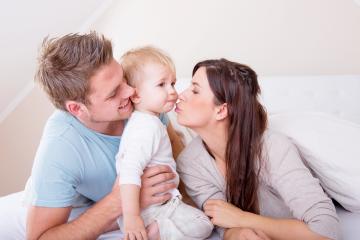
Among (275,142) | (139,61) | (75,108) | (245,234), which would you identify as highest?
(139,61)

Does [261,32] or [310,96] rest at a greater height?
[261,32]

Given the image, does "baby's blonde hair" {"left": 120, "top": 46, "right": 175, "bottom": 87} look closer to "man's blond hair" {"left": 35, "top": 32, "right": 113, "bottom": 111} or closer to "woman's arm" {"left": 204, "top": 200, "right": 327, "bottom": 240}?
"man's blond hair" {"left": 35, "top": 32, "right": 113, "bottom": 111}

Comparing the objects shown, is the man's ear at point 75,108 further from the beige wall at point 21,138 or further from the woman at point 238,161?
the beige wall at point 21,138

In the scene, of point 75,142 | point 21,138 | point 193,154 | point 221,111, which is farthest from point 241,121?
point 21,138

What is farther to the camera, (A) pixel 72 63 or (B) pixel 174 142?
(B) pixel 174 142

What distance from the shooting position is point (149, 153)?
4.37ft

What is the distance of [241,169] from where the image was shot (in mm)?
1444

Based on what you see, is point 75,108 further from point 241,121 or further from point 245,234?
point 245,234

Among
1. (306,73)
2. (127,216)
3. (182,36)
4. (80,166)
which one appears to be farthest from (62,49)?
(306,73)

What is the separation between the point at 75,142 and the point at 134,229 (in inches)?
16.1

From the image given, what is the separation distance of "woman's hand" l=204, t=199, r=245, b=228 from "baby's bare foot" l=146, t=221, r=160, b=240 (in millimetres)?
204

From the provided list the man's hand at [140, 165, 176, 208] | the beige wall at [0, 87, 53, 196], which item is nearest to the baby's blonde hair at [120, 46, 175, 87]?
the man's hand at [140, 165, 176, 208]

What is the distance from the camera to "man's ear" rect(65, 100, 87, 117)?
1.41 m

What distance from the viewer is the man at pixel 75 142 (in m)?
1.35
